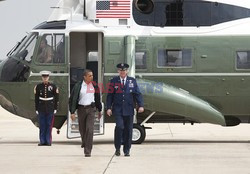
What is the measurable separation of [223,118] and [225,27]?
204 cm

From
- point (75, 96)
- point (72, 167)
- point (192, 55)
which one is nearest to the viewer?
point (72, 167)

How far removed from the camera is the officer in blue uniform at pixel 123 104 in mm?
16611

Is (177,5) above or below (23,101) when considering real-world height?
above

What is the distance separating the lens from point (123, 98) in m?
16.7

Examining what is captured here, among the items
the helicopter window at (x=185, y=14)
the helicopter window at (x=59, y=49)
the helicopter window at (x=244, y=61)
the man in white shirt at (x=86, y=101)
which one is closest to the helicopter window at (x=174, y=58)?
the helicopter window at (x=185, y=14)

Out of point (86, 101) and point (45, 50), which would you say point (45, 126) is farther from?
point (86, 101)

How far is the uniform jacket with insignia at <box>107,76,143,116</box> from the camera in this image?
16672 millimetres

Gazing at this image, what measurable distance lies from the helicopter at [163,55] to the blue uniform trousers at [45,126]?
0.76m

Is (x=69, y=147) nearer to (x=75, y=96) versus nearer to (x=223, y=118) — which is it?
(x=75, y=96)

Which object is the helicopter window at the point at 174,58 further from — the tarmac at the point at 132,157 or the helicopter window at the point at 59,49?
the helicopter window at the point at 59,49

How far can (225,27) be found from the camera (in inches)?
791

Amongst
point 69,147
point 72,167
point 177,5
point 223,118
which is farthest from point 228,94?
point 72,167

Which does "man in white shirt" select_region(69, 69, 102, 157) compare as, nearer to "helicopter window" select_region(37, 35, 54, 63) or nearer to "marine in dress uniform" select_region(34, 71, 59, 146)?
"marine in dress uniform" select_region(34, 71, 59, 146)

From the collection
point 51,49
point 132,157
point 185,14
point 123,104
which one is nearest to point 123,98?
point 123,104
